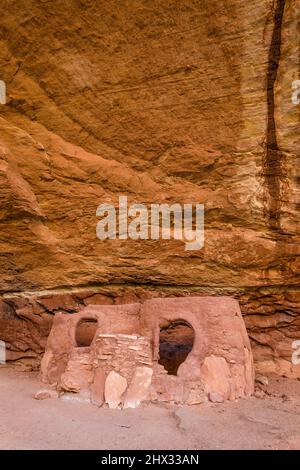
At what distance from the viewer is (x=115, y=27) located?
5102mm

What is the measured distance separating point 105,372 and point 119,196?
269 centimetres

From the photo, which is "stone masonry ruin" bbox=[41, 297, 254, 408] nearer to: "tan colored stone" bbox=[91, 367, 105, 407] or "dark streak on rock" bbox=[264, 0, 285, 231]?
"tan colored stone" bbox=[91, 367, 105, 407]

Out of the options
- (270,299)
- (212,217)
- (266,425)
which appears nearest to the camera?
(266,425)

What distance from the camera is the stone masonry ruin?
15.5 ft

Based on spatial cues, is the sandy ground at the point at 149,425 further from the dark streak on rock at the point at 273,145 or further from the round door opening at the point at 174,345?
the dark streak on rock at the point at 273,145

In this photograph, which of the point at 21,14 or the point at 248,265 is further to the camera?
the point at 248,265

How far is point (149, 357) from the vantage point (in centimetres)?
496

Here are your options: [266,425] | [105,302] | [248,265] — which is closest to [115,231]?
[105,302]

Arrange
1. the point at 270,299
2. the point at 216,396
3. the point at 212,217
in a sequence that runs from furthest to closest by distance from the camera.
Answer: the point at 270,299
the point at 212,217
the point at 216,396

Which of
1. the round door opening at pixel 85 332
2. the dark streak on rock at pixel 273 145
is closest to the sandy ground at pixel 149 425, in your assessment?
the round door opening at pixel 85 332

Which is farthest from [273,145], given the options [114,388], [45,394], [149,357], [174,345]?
[45,394]

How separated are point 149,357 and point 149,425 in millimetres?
1028

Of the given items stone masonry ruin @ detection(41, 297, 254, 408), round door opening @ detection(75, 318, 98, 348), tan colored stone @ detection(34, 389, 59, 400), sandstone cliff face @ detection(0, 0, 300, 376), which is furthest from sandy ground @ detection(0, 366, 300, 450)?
sandstone cliff face @ detection(0, 0, 300, 376)

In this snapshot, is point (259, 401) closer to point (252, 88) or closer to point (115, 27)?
point (252, 88)
